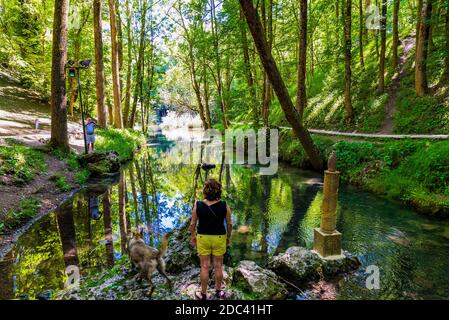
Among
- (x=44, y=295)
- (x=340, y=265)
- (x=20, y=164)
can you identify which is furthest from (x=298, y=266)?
(x=20, y=164)

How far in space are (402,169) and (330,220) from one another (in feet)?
23.0

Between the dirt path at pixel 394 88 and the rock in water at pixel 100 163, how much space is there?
1442cm

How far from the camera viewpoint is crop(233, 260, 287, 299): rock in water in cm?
456

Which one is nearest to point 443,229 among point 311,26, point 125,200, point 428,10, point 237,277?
point 237,277

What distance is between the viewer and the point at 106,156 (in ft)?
48.4

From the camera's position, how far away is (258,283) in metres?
4.68

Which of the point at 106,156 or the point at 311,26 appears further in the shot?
the point at 311,26

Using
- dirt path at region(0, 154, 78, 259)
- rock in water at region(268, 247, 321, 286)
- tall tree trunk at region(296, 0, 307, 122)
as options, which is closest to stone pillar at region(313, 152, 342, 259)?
rock in water at region(268, 247, 321, 286)

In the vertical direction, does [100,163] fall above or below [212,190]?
below

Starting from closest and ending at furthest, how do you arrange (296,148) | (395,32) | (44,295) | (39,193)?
(44,295) < (39,193) < (395,32) < (296,148)

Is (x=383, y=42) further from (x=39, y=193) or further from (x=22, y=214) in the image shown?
(x=22, y=214)

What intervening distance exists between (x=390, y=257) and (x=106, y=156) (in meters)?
12.8

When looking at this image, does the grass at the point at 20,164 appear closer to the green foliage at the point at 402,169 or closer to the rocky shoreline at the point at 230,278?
the rocky shoreline at the point at 230,278
